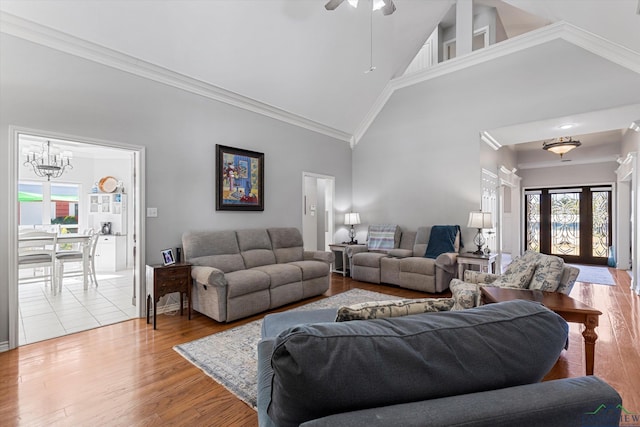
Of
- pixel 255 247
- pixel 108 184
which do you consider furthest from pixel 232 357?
pixel 108 184

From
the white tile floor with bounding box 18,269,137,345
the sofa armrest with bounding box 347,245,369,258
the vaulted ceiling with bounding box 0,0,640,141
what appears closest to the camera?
the vaulted ceiling with bounding box 0,0,640,141

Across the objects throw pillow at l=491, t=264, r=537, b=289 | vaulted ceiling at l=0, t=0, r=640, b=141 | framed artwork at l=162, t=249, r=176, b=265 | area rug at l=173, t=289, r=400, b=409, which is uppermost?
vaulted ceiling at l=0, t=0, r=640, b=141

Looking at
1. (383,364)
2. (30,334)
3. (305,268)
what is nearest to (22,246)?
(30,334)

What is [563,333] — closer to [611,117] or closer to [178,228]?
[178,228]

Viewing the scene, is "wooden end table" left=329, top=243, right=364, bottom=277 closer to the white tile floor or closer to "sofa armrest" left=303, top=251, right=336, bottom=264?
"sofa armrest" left=303, top=251, right=336, bottom=264

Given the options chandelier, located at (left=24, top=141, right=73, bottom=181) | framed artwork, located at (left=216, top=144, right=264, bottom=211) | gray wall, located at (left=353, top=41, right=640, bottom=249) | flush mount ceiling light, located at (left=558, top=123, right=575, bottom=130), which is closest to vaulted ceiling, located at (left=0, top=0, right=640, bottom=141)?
gray wall, located at (left=353, top=41, right=640, bottom=249)

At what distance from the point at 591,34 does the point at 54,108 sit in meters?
6.35

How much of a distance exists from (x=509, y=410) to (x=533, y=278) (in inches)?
96.3

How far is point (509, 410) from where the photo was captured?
729 mm

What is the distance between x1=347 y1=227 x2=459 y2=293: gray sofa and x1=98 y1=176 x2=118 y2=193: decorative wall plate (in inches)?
229

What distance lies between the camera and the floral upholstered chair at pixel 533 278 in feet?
8.39

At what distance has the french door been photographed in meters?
7.41

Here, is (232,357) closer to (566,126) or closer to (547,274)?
(547,274)

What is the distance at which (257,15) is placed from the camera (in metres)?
3.62
